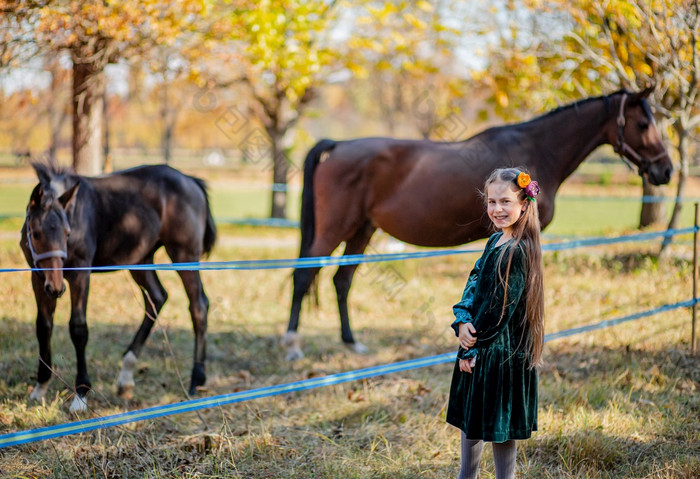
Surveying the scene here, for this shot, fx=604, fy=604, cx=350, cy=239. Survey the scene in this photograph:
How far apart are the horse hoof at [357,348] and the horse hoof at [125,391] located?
6.73ft

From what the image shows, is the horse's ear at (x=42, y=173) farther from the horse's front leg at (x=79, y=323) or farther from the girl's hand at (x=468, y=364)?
the girl's hand at (x=468, y=364)

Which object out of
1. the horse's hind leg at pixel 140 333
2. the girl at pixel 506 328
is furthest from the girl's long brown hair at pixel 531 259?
the horse's hind leg at pixel 140 333

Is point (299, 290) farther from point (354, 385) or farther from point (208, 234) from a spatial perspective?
point (354, 385)

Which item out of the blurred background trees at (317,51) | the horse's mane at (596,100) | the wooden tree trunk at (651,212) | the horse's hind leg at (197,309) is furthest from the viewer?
the wooden tree trunk at (651,212)

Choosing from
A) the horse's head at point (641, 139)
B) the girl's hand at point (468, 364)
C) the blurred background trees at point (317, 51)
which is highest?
the blurred background trees at point (317, 51)

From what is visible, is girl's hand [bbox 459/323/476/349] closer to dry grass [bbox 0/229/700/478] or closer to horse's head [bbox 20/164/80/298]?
dry grass [bbox 0/229/700/478]

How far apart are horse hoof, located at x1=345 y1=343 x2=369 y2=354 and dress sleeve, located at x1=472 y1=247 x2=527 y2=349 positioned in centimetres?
320

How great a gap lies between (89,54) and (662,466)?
22.9ft

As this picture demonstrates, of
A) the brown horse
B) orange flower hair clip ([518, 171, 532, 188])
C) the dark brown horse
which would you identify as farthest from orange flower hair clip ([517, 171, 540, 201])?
the brown horse

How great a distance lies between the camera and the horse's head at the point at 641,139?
5.29 metres

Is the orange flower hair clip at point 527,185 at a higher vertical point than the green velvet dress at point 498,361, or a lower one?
higher

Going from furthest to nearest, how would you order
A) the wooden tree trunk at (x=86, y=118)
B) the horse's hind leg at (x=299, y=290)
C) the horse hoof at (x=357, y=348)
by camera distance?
the wooden tree trunk at (x=86, y=118) → the horse hoof at (x=357, y=348) → the horse's hind leg at (x=299, y=290)

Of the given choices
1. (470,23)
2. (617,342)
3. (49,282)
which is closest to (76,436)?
(49,282)

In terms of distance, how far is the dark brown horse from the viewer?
12.0ft
